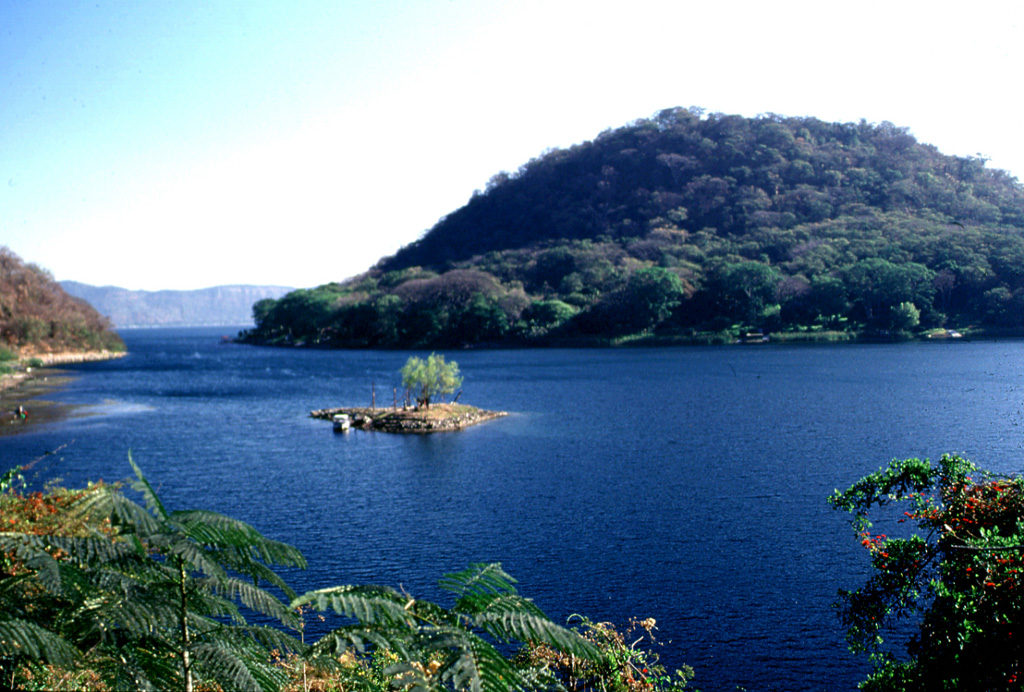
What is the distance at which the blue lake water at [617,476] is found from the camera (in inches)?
739

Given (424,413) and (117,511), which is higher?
(117,511)

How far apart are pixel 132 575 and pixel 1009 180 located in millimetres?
145101

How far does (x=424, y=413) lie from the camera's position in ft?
160

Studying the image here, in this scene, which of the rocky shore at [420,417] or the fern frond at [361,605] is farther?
the rocky shore at [420,417]

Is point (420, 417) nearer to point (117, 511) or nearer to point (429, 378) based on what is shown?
point (429, 378)

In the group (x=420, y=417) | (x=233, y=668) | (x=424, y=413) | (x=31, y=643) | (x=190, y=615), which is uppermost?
(x=31, y=643)

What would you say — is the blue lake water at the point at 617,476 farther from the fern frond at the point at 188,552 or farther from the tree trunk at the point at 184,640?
the fern frond at the point at 188,552

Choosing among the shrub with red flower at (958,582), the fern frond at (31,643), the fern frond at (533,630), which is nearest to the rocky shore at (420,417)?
the shrub with red flower at (958,582)

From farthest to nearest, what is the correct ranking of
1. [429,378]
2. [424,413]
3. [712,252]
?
[712,252] < [429,378] < [424,413]

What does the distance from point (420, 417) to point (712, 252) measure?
105 m

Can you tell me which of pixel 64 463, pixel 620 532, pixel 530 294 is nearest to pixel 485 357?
pixel 530 294

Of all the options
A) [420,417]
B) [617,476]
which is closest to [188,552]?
[617,476]

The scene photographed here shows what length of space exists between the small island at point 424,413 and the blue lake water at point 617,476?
185 centimetres

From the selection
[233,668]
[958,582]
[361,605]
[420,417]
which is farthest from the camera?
[420,417]
